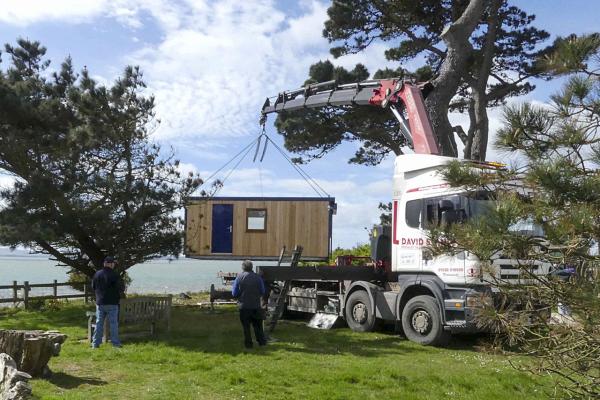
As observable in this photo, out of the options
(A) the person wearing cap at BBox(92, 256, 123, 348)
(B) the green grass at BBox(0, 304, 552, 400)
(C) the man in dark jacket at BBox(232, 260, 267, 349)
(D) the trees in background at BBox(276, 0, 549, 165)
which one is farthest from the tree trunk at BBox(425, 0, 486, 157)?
(A) the person wearing cap at BBox(92, 256, 123, 348)

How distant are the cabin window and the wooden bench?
580 cm

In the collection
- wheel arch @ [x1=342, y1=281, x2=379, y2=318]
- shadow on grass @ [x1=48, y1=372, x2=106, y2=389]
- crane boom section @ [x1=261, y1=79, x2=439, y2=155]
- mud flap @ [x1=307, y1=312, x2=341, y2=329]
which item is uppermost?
crane boom section @ [x1=261, y1=79, x2=439, y2=155]

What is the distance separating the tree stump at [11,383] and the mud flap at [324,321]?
815cm

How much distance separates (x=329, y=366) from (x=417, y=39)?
1304 cm

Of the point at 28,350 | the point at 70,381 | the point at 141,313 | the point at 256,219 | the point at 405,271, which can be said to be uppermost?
the point at 256,219

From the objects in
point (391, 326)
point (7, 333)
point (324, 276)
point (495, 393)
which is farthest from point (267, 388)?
point (391, 326)

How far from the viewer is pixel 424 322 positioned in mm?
11656

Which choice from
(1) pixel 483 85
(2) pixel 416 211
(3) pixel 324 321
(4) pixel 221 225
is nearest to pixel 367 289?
(3) pixel 324 321

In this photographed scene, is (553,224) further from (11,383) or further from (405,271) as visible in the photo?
(405,271)

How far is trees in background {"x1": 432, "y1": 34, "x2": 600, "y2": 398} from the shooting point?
3.86 m

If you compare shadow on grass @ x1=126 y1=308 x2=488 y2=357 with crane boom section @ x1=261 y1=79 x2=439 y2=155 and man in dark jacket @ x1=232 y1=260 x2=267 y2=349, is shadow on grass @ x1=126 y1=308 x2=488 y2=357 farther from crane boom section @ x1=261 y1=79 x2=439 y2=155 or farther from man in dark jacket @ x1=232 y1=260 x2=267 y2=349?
crane boom section @ x1=261 y1=79 x2=439 y2=155

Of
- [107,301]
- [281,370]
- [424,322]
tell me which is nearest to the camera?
[281,370]

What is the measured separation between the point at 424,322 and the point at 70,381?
20.8 feet

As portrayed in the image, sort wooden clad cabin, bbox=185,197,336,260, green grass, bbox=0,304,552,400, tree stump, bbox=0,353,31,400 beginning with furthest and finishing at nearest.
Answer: wooden clad cabin, bbox=185,197,336,260, green grass, bbox=0,304,552,400, tree stump, bbox=0,353,31,400
